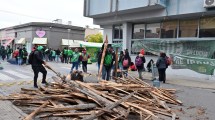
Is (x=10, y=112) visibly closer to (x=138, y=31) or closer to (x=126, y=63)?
(x=126, y=63)

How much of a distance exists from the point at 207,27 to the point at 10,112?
13.5 meters

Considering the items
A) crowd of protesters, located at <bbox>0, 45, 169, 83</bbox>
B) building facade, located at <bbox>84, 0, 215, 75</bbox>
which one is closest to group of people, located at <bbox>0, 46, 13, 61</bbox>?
crowd of protesters, located at <bbox>0, 45, 169, 83</bbox>

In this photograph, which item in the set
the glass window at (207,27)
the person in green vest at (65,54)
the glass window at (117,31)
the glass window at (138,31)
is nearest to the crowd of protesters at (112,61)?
the glass window at (138,31)

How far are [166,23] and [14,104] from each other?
13943mm

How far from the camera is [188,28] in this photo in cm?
1756

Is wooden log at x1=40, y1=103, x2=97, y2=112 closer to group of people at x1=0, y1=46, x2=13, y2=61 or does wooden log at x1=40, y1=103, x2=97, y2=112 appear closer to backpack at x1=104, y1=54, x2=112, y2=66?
backpack at x1=104, y1=54, x2=112, y2=66

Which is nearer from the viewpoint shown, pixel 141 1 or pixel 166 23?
pixel 141 1

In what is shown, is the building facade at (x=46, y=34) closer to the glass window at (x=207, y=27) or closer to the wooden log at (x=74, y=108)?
the glass window at (x=207, y=27)

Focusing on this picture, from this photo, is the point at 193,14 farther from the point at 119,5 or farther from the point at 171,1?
the point at 119,5

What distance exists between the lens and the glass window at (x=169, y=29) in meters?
18.4

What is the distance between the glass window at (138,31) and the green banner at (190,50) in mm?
1310

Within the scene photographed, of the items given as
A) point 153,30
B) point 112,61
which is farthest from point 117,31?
point 112,61

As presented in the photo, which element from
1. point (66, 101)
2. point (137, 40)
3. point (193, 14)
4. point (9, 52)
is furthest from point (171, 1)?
point (9, 52)

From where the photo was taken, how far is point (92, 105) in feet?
21.8
